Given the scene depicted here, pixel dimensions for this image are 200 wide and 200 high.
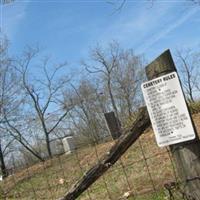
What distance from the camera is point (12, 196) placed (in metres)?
13.3

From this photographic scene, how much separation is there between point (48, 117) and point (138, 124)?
2900 cm

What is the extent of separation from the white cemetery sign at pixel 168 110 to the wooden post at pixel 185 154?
0.38ft

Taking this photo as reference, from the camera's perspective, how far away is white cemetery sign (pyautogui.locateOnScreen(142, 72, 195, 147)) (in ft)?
12.6

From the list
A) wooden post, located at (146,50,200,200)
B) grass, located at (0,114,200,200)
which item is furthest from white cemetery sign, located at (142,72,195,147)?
grass, located at (0,114,200,200)

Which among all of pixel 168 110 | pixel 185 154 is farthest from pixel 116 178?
pixel 168 110

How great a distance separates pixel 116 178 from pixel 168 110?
22.4ft

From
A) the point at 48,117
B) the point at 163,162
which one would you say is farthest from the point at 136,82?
the point at 163,162

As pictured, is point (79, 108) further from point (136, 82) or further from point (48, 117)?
point (48, 117)

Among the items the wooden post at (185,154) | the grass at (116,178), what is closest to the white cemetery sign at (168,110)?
the wooden post at (185,154)

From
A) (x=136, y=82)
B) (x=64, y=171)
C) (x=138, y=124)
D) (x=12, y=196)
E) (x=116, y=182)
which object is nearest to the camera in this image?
(x=138, y=124)

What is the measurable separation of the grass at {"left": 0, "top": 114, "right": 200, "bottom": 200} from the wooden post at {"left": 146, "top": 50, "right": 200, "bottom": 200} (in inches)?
93.3

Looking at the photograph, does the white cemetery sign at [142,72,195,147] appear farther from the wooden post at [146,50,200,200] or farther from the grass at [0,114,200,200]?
the grass at [0,114,200,200]

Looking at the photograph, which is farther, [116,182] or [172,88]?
[116,182]

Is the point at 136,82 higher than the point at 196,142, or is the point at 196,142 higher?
the point at 136,82
